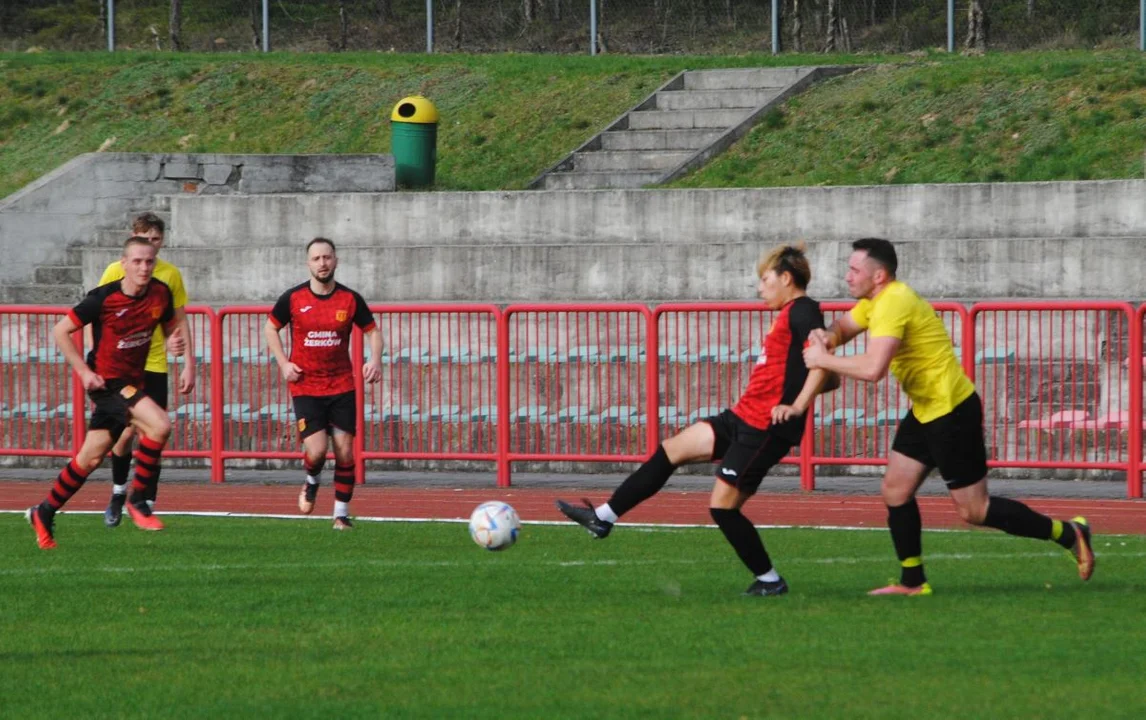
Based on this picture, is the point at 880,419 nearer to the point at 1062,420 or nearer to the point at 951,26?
the point at 1062,420

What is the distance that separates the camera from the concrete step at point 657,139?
24.5 meters

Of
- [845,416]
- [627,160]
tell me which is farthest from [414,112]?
[845,416]

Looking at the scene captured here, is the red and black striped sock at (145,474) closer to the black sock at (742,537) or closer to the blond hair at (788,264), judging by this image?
the black sock at (742,537)

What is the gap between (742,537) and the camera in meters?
8.66

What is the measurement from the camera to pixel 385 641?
24.9ft

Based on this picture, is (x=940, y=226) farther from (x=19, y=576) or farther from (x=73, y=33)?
(x=73, y=33)

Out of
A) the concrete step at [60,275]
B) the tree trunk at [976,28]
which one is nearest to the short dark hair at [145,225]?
the concrete step at [60,275]

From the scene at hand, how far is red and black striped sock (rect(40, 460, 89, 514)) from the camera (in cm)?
1138

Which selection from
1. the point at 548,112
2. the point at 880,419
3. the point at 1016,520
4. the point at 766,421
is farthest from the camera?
the point at 548,112

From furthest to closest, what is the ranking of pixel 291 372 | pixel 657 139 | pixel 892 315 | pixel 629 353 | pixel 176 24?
pixel 176 24 → pixel 657 139 → pixel 629 353 → pixel 291 372 → pixel 892 315

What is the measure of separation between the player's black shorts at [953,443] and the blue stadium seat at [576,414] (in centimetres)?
754

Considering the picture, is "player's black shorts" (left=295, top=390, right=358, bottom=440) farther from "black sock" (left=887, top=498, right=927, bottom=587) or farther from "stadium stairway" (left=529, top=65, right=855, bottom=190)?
"stadium stairway" (left=529, top=65, right=855, bottom=190)

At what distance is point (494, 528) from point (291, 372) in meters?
2.93

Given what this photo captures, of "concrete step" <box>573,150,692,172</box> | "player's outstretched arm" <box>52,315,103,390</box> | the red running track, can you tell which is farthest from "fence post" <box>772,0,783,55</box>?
"player's outstretched arm" <box>52,315,103,390</box>
